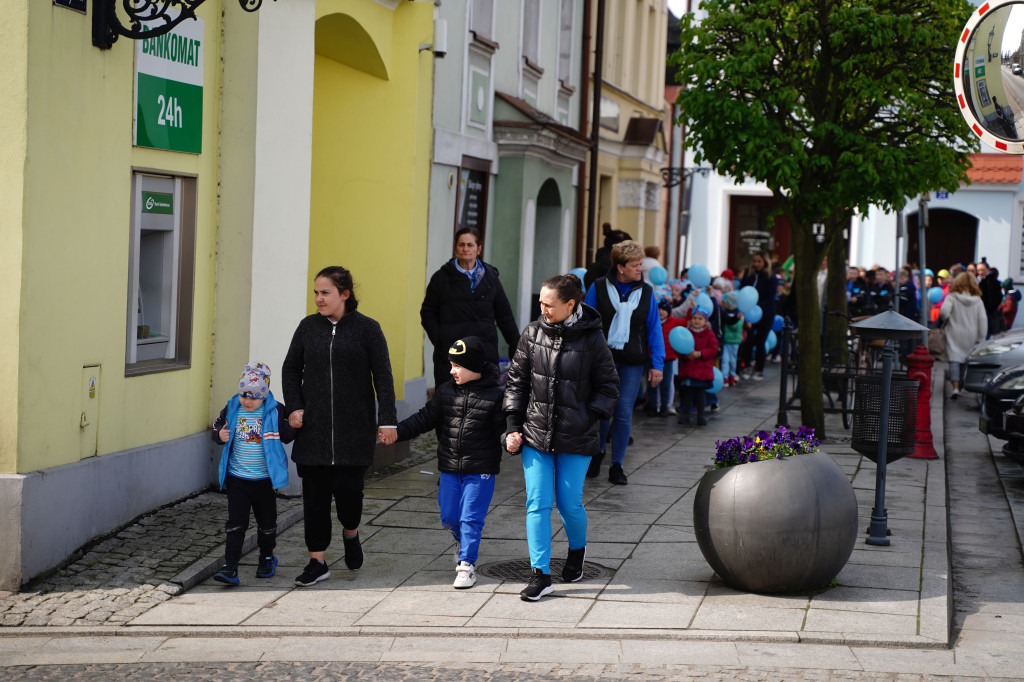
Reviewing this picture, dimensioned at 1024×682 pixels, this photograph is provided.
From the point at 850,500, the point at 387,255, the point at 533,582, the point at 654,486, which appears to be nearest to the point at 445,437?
the point at 533,582

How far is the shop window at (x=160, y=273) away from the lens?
849cm

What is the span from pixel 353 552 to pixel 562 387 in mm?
1595

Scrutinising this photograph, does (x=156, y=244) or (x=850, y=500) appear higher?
(x=156, y=244)

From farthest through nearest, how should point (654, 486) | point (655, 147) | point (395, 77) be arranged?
point (655, 147)
point (395, 77)
point (654, 486)

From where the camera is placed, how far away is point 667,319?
14453 mm

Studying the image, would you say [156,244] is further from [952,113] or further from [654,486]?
[952,113]

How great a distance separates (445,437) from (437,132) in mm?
6541

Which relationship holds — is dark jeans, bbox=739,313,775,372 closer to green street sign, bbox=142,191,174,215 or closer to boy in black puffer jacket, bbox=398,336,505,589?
green street sign, bbox=142,191,174,215

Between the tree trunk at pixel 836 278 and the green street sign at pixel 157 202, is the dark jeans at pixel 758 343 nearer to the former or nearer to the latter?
the tree trunk at pixel 836 278

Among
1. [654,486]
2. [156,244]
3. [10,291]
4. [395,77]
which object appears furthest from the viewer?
[395,77]

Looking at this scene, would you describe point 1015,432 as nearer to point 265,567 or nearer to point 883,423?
point 883,423

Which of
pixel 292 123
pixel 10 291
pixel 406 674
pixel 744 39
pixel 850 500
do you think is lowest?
pixel 406 674

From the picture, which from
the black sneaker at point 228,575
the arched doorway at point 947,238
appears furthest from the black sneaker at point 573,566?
the arched doorway at point 947,238

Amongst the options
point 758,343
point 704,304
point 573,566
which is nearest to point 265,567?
point 573,566
